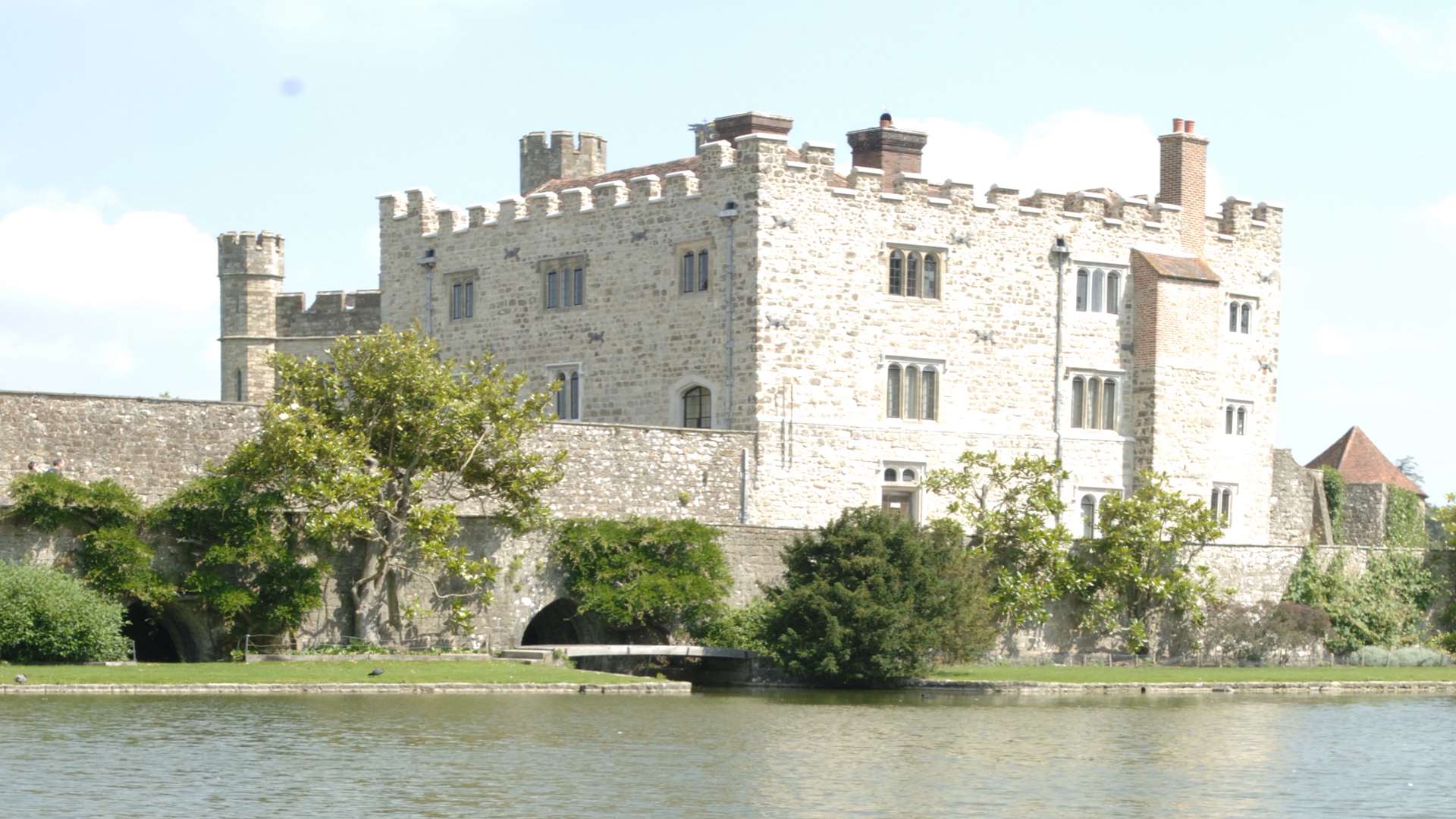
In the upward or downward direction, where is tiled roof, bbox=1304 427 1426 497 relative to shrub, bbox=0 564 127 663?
upward

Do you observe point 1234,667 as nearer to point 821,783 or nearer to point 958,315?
point 958,315

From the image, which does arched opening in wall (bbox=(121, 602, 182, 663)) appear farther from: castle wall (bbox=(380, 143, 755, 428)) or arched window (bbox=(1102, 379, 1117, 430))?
arched window (bbox=(1102, 379, 1117, 430))

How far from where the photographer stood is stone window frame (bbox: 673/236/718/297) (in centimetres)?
5281

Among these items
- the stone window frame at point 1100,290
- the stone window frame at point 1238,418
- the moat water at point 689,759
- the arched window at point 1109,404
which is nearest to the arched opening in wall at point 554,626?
the moat water at point 689,759

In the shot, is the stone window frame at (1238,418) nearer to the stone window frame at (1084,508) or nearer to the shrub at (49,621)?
the stone window frame at (1084,508)

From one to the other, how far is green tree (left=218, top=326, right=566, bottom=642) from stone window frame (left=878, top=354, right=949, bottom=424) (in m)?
10.2

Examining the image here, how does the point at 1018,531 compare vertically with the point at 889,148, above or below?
below

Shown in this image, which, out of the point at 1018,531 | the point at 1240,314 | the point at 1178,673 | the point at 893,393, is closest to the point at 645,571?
the point at 1018,531

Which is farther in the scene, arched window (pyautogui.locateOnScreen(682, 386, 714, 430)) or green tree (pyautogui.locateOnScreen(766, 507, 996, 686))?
arched window (pyautogui.locateOnScreen(682, 386, 714, 430))

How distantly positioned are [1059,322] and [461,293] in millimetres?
14492

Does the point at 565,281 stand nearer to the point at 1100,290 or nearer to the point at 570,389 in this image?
the point at 570,389

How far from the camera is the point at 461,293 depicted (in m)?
58.7

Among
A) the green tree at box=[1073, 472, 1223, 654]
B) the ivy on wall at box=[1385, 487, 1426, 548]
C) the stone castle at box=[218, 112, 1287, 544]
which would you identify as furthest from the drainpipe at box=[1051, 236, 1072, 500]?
the ivy on wall at box=[1385, 487, 1426, 548]

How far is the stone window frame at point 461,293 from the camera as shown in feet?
191
